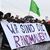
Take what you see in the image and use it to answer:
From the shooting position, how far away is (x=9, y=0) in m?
19.4

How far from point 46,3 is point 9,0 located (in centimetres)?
359

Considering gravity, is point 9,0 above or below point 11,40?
above


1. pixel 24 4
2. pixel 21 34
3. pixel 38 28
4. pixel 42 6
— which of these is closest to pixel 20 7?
pixel 24 4

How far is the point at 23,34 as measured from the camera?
9.16 metres

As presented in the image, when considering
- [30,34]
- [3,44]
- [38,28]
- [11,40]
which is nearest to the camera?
[11,40]

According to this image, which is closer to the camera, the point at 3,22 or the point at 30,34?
the point at 3,22

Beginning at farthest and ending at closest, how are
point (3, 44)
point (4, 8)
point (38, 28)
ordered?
1. point (4, 8)
2. point (38, 28)
3. point (3, 44)

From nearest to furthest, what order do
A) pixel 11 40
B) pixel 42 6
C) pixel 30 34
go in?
pixel 11 40 < pixel 30 34 < pixel 42 6

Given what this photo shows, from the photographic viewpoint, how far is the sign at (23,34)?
8.20 m

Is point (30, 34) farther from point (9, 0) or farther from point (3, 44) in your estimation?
point (9, 0)

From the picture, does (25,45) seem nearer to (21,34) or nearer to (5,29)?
(21,34)

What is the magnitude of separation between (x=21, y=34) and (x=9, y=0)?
→ 10.7 metres

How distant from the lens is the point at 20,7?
781 inches

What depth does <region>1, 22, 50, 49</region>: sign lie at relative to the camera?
820 centimetres
